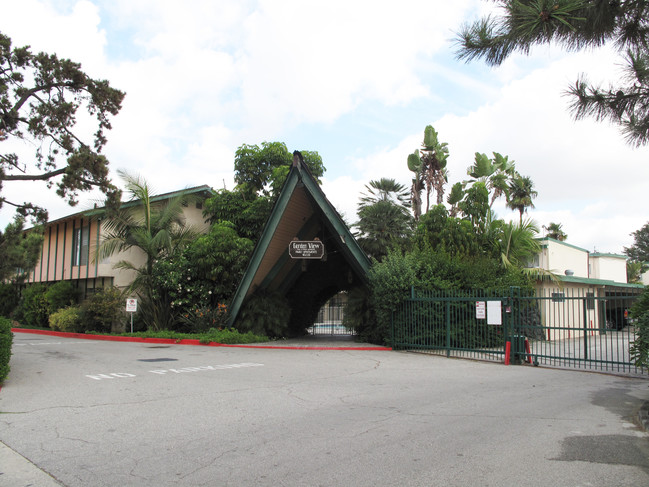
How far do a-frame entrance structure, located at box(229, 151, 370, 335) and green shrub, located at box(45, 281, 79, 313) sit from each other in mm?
11725

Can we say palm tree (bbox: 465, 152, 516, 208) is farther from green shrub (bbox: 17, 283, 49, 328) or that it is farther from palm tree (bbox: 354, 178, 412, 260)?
green shrub (bbox: 17, 283, 49, 328)

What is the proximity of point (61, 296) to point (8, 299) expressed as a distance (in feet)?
32.0

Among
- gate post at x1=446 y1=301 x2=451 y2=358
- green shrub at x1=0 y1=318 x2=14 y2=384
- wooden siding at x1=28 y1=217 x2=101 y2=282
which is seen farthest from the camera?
wooden siding at x1=28 y1=217 x2=101 y2=282

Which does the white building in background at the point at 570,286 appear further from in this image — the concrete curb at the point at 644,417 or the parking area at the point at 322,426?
the concrete curb at the point at 644,417

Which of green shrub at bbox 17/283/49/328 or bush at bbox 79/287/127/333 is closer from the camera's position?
bush at bbox 79/287/127/333

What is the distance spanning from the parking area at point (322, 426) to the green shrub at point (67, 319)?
486 inches

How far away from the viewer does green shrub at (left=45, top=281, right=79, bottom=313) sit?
2600cm

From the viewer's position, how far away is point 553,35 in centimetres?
741

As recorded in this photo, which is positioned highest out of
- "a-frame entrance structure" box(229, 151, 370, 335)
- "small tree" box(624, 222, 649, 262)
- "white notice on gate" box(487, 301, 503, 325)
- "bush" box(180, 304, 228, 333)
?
"small tree" box(624, 222, 649, 262)

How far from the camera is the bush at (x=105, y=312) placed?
21641 mm

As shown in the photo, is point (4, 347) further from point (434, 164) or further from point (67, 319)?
point (434, 164)

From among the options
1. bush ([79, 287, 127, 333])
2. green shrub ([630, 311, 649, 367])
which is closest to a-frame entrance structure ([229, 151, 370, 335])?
bush ([79, 287, 127, 333])

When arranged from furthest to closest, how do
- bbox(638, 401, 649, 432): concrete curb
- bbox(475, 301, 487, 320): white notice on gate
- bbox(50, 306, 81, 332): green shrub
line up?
bbox(50, 306, 81, 332): green shrub < bbox(475, 301, 487, 320): white notice on gate < bbox(638, 401, 649, 432): concrete curb

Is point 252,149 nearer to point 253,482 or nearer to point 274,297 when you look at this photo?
point 274,297
